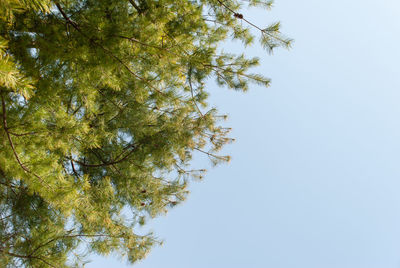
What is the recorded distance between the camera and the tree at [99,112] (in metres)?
2.10

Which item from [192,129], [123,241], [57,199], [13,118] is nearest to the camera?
[57,199]

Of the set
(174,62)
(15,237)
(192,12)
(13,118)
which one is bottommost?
(15,237)

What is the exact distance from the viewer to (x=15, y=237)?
3.16 metres

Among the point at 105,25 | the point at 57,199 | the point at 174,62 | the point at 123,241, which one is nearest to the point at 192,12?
the point at 174,62

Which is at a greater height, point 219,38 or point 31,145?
point 219,38

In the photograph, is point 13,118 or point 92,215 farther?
point 92,215

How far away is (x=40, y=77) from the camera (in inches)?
89.0

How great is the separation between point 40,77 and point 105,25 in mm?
660

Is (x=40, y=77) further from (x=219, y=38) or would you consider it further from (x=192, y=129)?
(x=219, y=38)

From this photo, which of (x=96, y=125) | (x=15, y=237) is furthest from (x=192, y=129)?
(x=15, y=237)

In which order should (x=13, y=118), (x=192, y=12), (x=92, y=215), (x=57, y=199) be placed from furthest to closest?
(x=192, y=12) < (x=92, y=215) < (x=13, y=118) < (x=57, y=199)

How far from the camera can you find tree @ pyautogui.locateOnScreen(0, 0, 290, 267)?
210 cm

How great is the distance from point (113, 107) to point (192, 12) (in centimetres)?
145

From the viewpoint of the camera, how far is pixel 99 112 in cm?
354
